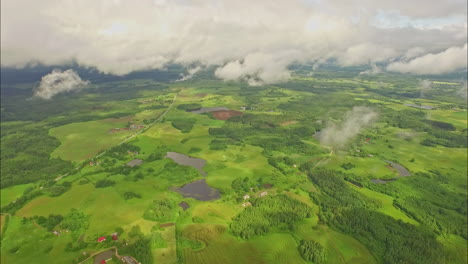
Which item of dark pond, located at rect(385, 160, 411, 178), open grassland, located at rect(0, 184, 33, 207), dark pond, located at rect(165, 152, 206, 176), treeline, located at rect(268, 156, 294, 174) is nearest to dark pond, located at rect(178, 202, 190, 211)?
dark pond, located at rect(165, 152, 206, 176)

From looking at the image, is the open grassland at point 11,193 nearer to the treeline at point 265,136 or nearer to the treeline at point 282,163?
the treeline at point 265,136

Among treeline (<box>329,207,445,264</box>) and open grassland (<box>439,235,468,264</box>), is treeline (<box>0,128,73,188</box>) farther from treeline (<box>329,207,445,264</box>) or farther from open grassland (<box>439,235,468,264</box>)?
open grassland (<box>439,235,468,264</box>)

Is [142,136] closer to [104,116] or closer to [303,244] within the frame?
[104,116]

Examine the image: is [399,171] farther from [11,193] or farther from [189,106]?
[189,106]

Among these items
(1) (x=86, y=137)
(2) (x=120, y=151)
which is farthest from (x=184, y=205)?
(1) (x=86, y=137)

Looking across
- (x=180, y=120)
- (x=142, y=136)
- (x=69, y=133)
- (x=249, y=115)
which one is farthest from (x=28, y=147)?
(x=249, y=115)

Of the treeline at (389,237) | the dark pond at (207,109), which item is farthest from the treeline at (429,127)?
the dark pond at (207,109)
